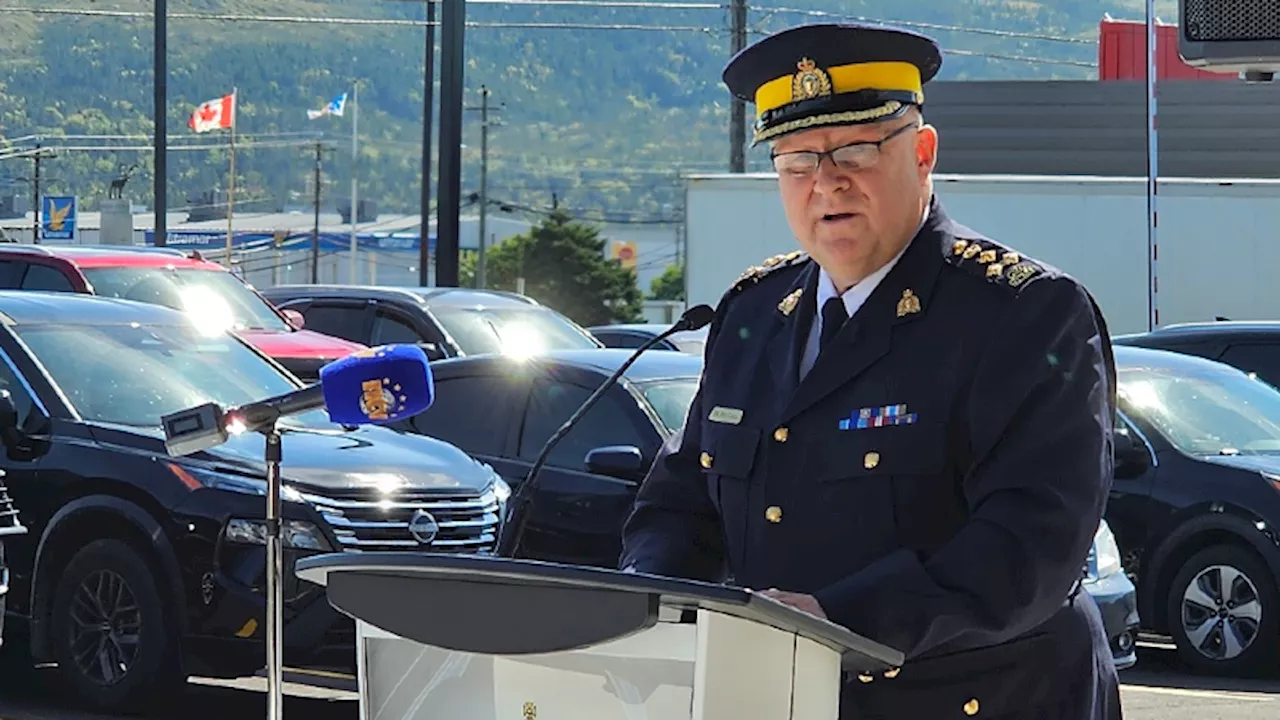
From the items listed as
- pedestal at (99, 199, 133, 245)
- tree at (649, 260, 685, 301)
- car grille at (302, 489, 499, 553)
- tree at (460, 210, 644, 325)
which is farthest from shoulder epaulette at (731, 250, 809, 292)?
tree at (649, 260, 685, 301)

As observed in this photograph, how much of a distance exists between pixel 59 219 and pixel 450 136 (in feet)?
198

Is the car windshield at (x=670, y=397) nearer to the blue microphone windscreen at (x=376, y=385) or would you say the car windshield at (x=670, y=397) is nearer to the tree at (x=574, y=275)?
the blue microphone windscreen at (x=376, y=385)

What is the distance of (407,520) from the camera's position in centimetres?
850

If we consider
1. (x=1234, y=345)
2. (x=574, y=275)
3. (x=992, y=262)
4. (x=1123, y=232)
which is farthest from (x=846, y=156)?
(x=574, y=275)

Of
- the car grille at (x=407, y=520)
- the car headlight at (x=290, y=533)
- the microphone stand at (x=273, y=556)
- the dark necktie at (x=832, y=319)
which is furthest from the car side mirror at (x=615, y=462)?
the dark necktie at (x=832, y=319)

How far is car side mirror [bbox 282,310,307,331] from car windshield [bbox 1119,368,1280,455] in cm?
738

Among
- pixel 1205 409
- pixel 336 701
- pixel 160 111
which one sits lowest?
pixel 336 701

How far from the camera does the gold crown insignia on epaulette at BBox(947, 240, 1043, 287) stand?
3.02 meters

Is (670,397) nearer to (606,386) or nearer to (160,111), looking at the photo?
(606,386)

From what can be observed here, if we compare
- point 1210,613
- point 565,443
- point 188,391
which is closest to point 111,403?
point 188,391

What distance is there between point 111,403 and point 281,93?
173 metres

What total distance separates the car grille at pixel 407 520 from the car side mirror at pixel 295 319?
8.04m

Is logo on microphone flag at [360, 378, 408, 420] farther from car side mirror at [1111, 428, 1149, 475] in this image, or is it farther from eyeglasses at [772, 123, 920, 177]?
car side mirror at [1111, 428, 1149, 475]

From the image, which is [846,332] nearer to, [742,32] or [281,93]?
[742,32]
